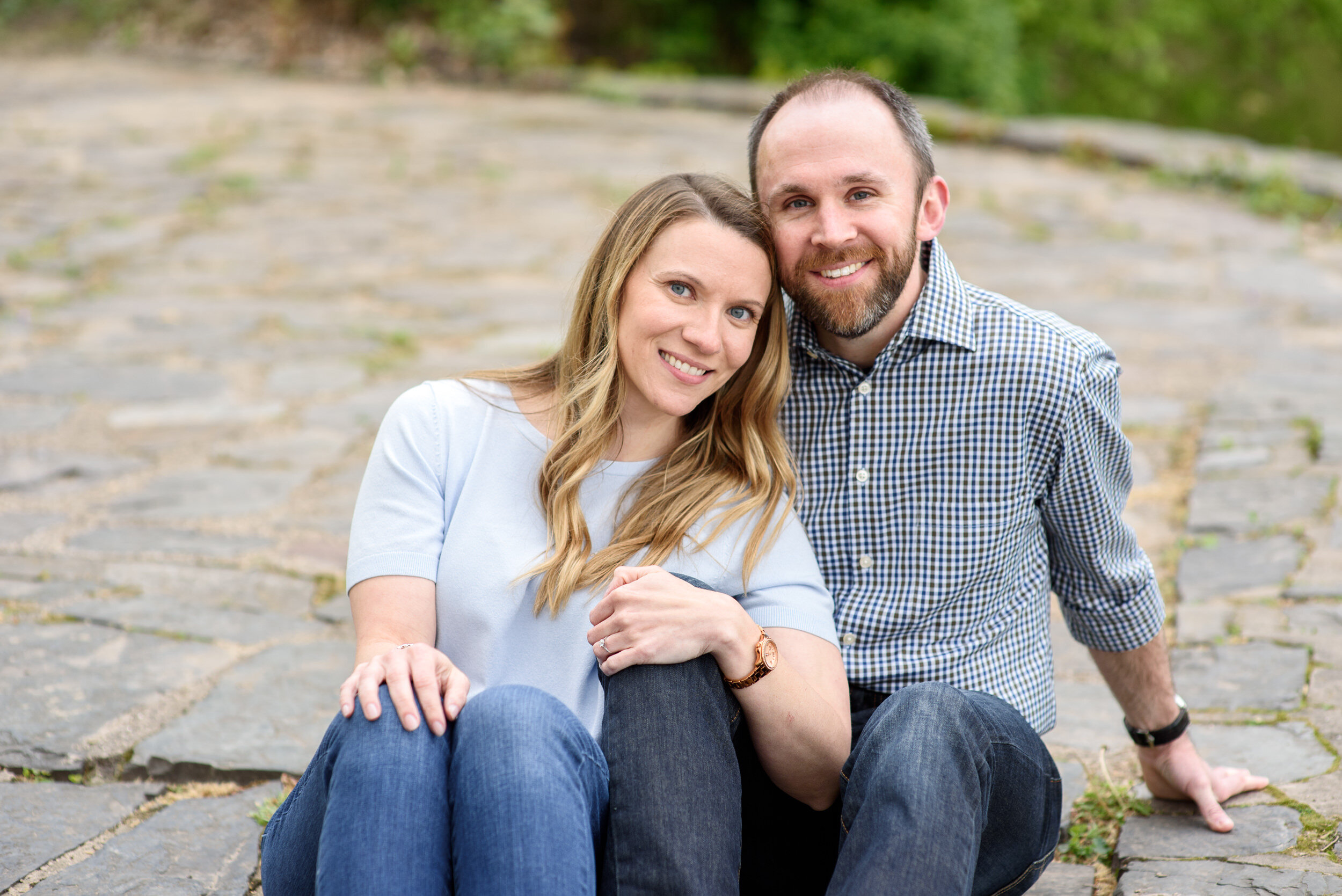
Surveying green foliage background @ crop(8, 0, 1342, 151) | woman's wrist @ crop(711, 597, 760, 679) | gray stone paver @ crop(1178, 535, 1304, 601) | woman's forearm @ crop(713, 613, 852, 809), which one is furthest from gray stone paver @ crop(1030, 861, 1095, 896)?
green foliage background @ crop(8, 0, 1342, 151)

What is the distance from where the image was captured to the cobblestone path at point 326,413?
7.34ft

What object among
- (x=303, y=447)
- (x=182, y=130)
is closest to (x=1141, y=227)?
(x=303, y=447)

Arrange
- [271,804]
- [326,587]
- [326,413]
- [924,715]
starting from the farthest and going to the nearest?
1. [326,413]
2. [326,587]
3. [271,804]
4. [924,715]

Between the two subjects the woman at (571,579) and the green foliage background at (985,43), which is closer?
the woman at (571,579)

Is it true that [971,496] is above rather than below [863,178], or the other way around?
below

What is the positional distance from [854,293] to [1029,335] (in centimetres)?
29

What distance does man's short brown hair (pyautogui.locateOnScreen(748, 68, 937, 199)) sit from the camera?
84.8 inches

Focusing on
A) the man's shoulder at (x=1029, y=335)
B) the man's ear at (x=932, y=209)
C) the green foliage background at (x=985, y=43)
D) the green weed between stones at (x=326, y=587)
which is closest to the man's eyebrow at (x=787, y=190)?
the man's ear at (x=932, y=209)

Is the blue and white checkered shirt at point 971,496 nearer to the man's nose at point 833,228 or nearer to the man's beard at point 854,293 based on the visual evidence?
the man's beard at point 854,293

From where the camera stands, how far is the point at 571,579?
1.93m

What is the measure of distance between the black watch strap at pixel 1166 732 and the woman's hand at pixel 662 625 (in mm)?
798

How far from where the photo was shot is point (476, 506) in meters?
2.00

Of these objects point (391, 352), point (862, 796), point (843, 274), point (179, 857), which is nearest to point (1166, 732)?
point (862, 796)

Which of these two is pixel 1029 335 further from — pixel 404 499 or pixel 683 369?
pixel 404 499
